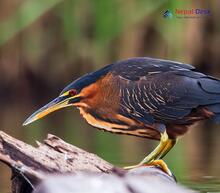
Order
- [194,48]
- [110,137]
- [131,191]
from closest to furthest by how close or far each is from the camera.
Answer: [131,191]
[110,137]
[194,48]

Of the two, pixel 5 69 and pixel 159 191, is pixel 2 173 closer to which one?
pixel 159 191

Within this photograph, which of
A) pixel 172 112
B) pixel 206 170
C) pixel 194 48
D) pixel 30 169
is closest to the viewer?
pixel 30 169

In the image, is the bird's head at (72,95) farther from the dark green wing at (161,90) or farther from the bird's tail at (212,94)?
the bird's tail at (212,94)

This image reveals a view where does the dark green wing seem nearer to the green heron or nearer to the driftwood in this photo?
the green heron

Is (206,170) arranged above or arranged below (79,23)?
below

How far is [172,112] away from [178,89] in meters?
0.17

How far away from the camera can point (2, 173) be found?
8188 mm

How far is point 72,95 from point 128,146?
12.7 feet

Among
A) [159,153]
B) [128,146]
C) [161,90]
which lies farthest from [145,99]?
[128,146]

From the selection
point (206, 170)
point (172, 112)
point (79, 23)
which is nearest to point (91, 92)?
point (172, 112)

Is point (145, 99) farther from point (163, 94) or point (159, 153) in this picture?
point (159, 153)

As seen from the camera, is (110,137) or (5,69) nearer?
(110,137)

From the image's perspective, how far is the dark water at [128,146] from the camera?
24.5 ft

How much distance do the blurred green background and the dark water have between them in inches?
2.4
